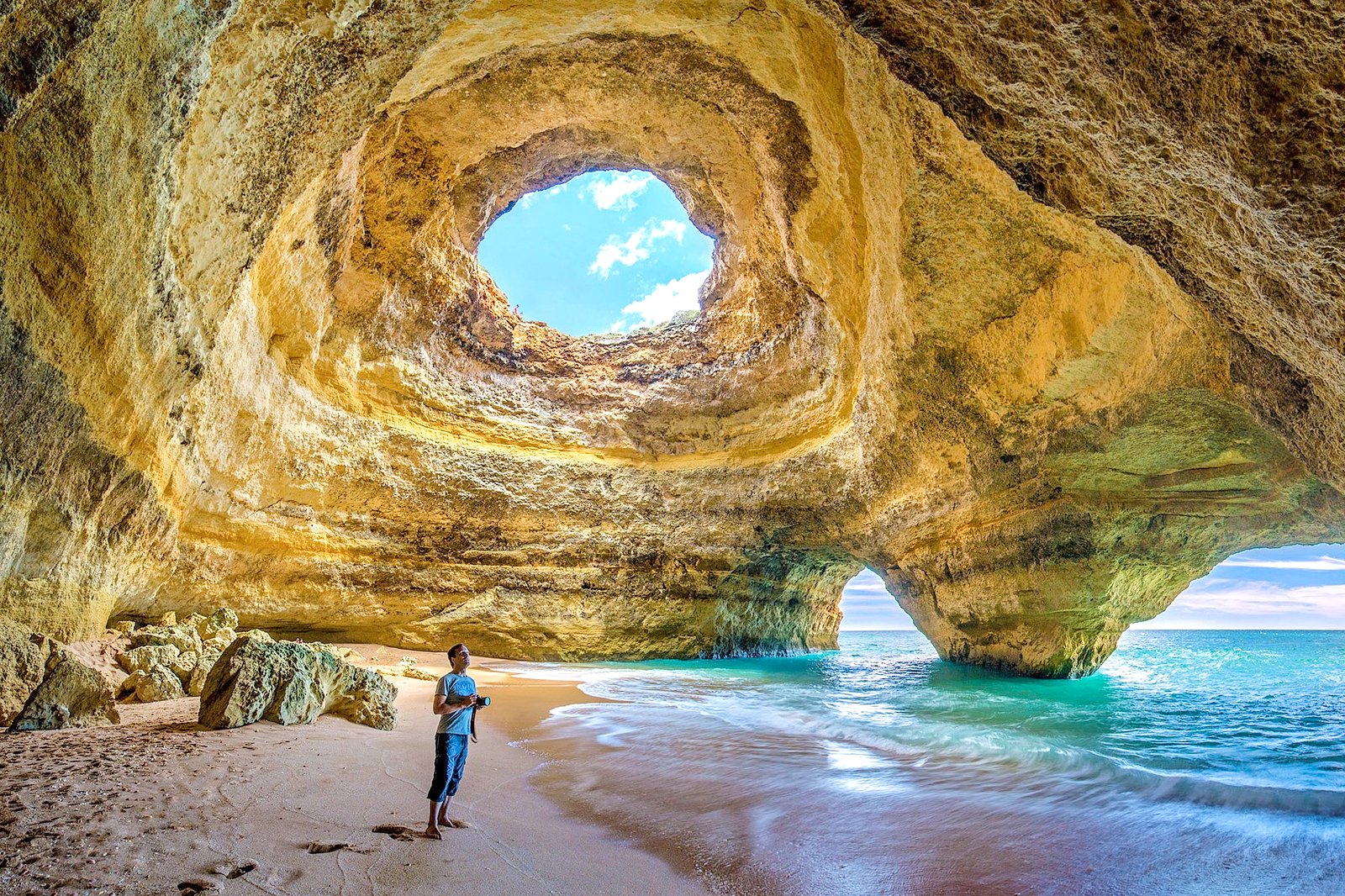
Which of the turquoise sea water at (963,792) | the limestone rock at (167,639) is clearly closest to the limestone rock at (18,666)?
the limestone rock at (167,639)

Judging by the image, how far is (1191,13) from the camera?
2.57 meters

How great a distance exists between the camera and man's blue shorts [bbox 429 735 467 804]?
2678 millimetres

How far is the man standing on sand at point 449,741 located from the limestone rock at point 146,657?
418 cm

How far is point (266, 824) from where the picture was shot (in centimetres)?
256

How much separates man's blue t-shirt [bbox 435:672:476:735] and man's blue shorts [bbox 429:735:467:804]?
0.03 metres

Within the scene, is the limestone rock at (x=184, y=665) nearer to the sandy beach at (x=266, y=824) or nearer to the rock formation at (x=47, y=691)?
the rock formation at (x=47, y=691)

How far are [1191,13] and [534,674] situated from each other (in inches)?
372

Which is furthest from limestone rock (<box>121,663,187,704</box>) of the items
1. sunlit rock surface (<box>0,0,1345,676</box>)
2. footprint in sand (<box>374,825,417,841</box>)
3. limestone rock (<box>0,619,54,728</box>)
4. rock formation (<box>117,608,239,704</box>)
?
footprint in sand (<box>374,825,417,841</box>)

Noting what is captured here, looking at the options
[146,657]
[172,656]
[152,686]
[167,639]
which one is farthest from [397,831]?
[167,639]

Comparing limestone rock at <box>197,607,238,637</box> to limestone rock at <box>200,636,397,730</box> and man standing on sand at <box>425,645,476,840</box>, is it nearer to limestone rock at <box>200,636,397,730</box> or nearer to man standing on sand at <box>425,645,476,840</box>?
limestone rock at <box>200,636,397,730</box>

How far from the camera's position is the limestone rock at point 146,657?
18.0 feet

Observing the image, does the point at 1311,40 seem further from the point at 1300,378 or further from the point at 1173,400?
the point at 1173,400

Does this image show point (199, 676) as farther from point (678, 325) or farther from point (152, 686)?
point (678, 325)

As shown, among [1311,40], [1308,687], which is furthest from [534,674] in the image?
[1308,687]
